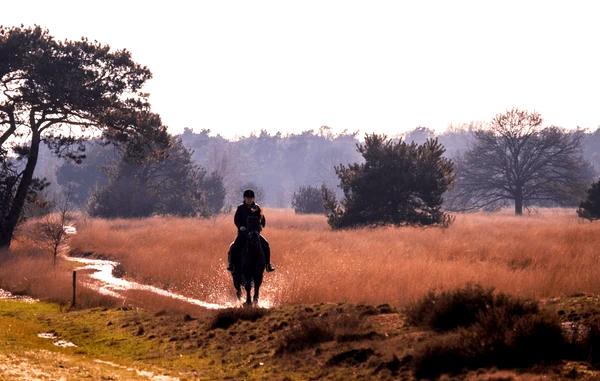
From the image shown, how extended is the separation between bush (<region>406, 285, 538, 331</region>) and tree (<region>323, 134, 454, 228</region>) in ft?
83.3

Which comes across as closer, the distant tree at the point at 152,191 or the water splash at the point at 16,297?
the water splash at the point at 16,297

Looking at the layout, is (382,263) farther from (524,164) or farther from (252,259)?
(524,164)

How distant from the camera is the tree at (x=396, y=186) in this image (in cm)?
3628

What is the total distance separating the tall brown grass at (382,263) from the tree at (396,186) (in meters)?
4.97

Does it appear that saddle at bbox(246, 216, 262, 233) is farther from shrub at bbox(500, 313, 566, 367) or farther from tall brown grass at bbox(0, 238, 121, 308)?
shrub at bbox(500, 313, 566, 367)

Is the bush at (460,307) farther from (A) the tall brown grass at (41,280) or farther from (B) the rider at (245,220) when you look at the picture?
(A) the tall brown grass at (41,280)

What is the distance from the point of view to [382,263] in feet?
63.9

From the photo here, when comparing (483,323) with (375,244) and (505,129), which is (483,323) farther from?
(505,129)

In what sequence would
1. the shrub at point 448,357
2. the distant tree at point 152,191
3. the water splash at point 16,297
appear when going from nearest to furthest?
the shrub at point 448,357, the water splash at point 16,297, the distant tree at point 152,191

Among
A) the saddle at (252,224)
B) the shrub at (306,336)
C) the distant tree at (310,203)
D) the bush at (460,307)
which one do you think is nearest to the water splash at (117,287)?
the saddle at (252,224)

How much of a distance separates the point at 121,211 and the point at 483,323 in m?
53.8

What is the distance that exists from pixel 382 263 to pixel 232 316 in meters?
7.49

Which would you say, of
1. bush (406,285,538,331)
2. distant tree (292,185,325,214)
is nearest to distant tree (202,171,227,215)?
distant tree (292,185,325,214)

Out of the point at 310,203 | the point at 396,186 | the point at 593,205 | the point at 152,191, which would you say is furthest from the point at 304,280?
the point at 310,203
